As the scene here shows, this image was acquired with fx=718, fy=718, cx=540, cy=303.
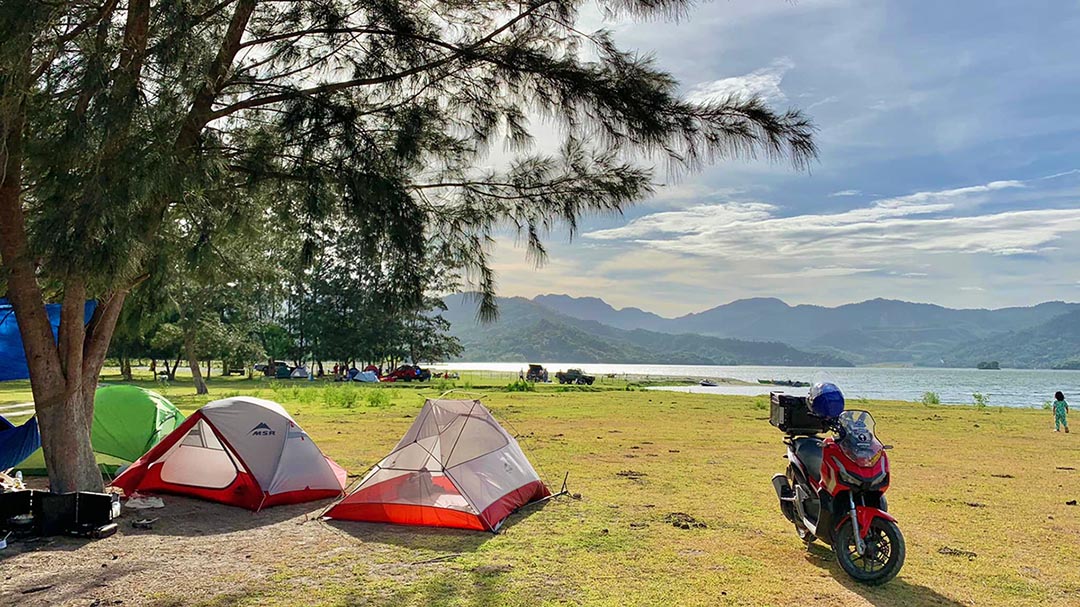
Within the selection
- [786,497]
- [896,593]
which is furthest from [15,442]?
[896,593]

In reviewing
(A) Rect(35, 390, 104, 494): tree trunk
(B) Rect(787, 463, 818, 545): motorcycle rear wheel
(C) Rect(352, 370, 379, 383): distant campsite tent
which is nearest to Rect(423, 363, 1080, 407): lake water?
(B) Rect(787, 463, 818, 545): motorcycle rear wheel

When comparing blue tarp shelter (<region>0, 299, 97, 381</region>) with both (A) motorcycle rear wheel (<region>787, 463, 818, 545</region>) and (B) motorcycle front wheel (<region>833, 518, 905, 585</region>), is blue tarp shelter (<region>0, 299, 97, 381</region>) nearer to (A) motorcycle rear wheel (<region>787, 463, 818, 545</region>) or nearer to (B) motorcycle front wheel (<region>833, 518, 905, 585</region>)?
(A) motorcycle rear wheel (<region>787, 463, 818, 545</region>)

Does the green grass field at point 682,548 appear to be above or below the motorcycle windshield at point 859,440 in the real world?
below

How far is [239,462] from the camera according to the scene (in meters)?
8.52

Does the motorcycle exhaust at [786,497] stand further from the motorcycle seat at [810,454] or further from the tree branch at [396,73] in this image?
the tree branch at [396,73]

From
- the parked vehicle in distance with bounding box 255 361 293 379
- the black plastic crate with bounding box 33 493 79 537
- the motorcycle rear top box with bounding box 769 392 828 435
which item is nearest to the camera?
the motorcycle rear top box with bounding box 769 392 828 435

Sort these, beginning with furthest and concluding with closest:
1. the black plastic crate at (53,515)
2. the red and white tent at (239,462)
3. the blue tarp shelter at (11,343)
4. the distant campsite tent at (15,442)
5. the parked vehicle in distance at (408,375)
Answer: the parked vehicle in distance at (408,375) < the distant campsite tent at (15,442) < the blue tarp shelter at (11,343) < the red and white tent at (239,462) < the black plastic crate at (53,515)

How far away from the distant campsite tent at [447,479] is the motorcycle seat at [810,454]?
3071mm

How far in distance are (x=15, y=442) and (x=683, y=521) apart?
8.42 metres

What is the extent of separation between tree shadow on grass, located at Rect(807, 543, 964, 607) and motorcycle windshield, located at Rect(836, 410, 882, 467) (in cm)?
92

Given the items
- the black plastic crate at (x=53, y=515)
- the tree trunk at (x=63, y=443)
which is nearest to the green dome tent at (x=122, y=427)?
the tree trunk at (x=63, y=443)

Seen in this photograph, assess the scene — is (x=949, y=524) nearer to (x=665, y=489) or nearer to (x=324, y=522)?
(x=665, y=489)

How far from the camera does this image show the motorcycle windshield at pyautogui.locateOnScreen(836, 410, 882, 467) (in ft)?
18.1

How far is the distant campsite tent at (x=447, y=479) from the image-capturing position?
294 inches
